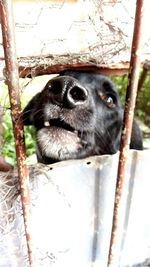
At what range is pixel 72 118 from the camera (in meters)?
1.52

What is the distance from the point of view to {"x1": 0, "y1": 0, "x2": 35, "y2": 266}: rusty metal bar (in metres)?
0.85

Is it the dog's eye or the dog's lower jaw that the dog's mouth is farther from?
the dog's eye

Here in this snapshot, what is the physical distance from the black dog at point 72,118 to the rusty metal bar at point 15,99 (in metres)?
0.45

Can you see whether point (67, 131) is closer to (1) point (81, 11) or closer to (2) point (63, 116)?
(2) point (63, 116)

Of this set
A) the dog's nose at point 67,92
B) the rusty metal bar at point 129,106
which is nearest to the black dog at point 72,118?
the dog's nose at point 67,92

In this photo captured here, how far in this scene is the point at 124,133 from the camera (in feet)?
3.30

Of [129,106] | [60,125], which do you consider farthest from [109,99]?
[129,106]

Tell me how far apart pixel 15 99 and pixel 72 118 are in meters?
0.61

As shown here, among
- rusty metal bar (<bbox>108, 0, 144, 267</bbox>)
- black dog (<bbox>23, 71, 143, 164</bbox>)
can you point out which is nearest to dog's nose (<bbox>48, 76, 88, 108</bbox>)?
black dog (<bbox>23, 71, 143, 164</bbox>)

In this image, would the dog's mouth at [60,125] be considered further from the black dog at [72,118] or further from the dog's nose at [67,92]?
the dog's nose at [67,92]

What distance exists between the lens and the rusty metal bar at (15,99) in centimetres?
85

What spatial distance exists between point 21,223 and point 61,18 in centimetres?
79

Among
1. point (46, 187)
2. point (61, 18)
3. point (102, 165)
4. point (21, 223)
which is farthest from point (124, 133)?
point (61, 18)

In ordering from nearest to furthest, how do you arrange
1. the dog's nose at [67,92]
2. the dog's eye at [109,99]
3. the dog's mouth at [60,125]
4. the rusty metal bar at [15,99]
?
the rusty metal bar at [15,99]
the dog's nose at [67,92]
the dog's mouth at [60,125]
the dog's eye at [109,99]
